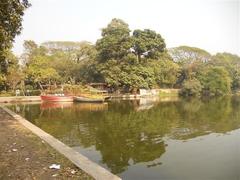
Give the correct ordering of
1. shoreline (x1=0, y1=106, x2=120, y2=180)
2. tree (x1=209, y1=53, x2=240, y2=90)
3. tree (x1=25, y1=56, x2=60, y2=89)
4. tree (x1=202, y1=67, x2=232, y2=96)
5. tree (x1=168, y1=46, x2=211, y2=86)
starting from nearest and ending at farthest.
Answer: shoreline (x1=0, y1=106, x2=120, y2=180) < tree (x1=25, y1=56, x2=60, y2=89) < tree (x1=202, y1=67, x2=232, y2=96) < tree (x1=168, y1=46, x2=211, y2=86) < tree (x1=209, y1=53, x2=240, y2=90)

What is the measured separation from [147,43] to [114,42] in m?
5.10

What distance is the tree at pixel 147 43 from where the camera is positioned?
43188 millimetres

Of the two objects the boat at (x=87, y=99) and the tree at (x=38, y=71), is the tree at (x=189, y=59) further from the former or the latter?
the boat at (x=87, y=99)

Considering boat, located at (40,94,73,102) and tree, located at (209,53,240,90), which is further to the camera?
tree, located at (209,53,240,90)

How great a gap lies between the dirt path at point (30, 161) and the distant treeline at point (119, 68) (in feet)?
91.6

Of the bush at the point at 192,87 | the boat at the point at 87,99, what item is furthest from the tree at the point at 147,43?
the boat at the point at 87,99

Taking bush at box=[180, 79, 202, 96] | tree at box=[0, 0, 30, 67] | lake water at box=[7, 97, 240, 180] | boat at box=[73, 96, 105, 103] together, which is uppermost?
tree at box=[0, 0, 30, 67]

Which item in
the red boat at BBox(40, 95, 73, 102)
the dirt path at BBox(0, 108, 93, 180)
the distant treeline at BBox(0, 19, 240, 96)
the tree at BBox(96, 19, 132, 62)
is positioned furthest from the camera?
the tree at BBox(96, 19, 132, 62)

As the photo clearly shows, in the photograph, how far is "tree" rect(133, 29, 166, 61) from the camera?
4319cm

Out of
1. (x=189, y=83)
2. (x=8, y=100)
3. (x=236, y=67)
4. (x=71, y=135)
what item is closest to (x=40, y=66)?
(x=8, y=100)

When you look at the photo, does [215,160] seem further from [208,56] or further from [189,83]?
[208,56]

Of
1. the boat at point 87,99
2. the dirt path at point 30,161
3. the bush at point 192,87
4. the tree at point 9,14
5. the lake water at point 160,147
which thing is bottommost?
the lake water at point 160,147

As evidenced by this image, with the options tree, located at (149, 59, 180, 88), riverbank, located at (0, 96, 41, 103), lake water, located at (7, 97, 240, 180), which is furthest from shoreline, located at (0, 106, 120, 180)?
tree, located at (149, 59, 180, 88)

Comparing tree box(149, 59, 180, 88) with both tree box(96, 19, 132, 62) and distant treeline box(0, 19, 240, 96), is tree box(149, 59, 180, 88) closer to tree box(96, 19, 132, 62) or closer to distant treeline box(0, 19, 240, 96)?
distant treeline box(0, 19, 240, 96)
